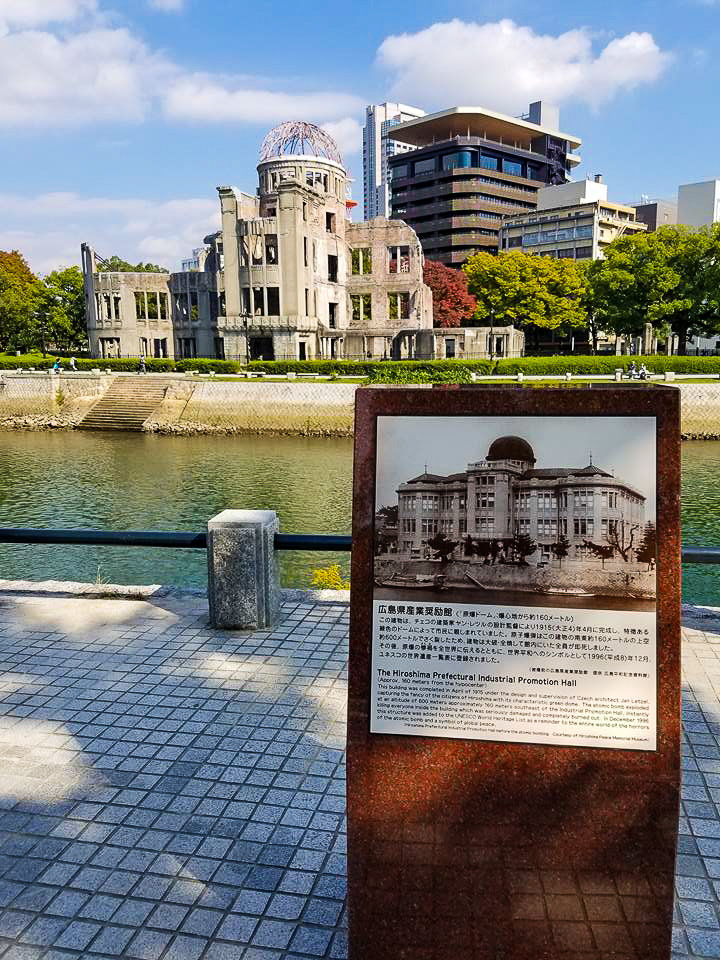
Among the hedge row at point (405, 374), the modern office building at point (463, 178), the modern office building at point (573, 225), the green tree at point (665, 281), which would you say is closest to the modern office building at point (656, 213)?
the modern office building at point (573, 225)

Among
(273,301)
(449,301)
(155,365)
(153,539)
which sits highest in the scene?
(449,301)

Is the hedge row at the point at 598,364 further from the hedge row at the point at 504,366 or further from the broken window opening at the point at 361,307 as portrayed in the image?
the broken window opening at the point at 361,307

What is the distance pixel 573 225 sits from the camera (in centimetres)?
7994

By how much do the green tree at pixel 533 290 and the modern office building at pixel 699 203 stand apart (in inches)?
1102

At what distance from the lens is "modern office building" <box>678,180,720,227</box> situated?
7975 centimetres

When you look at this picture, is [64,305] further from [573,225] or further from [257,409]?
[573,225]

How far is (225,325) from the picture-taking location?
51219 millimetres

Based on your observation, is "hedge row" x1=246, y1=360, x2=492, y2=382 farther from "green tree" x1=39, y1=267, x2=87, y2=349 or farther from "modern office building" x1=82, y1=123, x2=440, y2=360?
"green tree" x1=39, y1=267, x2=87, y2=349

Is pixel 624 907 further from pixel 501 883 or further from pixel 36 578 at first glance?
pixel 36 578

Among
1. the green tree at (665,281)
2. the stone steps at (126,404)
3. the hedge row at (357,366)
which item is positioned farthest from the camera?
the green tree at (665,281)

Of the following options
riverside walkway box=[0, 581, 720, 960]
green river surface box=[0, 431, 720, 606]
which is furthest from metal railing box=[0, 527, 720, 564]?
green river surface box=[0, 431, 720, 606]

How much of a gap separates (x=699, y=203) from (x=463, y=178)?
27.5m

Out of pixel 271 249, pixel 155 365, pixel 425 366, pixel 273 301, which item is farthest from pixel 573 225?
pixel 155 365

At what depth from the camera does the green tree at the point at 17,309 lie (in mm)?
62906
